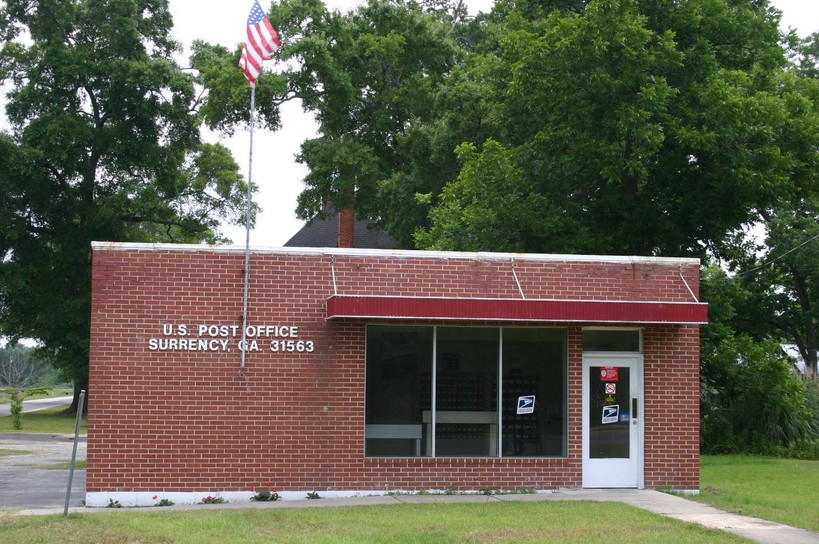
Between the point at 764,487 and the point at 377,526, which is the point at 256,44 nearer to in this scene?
the point at 377,526

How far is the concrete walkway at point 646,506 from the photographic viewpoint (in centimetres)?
1225

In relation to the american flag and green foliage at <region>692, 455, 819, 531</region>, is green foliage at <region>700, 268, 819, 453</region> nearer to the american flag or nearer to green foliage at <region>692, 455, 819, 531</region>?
green foliage at <region>692, 455, 819, 531</region>

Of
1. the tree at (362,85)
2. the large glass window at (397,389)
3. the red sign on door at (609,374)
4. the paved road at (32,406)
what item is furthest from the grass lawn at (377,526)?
the paved road at (32,406)

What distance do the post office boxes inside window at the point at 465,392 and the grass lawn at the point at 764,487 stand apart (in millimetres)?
2802

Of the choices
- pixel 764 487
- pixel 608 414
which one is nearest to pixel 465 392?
pixel 608 414

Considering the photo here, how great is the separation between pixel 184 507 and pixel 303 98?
79.3 ft

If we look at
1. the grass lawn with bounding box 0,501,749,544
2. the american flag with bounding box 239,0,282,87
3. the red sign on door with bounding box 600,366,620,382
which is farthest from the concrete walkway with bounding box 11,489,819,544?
the american flag with bounding box 239,0,282,87

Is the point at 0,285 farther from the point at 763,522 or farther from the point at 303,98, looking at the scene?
the point at 763,522

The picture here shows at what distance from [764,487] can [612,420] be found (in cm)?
340

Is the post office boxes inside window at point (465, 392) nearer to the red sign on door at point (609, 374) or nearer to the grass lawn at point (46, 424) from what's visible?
the red sign on door at point (609, 374)

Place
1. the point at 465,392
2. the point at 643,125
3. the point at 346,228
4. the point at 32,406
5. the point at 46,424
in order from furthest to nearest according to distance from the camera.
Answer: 1. the point at 32,406
2. the point at 346,228
3. the point at 46,424
4. the point at 643,125
5. the point at 465,392

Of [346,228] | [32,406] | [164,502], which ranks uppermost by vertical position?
[346,228]

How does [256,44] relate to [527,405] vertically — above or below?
above

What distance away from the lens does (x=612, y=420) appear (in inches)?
651
